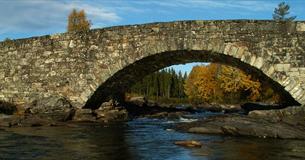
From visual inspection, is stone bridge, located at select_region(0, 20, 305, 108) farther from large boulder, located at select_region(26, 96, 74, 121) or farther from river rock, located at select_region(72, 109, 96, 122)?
river rock, located at select_region(72, 109, 96, 122)

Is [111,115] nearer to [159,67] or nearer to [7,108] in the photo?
[159,67]

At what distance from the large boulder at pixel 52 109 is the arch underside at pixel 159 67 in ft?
3.51

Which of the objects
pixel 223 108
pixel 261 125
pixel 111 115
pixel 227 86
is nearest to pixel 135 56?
pixel 111 115

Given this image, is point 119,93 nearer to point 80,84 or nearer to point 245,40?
point 80,84

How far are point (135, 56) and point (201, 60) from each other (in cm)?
387

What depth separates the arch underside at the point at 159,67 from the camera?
66.2 feet

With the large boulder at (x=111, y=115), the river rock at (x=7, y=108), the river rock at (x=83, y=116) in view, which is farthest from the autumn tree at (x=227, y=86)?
the river rock at (x=7, y=108)

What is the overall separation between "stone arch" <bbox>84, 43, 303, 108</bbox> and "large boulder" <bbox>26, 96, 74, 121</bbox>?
1072mm

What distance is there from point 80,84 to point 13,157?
11.1 m

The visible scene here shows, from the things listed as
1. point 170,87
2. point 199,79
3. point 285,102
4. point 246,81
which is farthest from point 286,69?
point 170,87

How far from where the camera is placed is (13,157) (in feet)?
35.9

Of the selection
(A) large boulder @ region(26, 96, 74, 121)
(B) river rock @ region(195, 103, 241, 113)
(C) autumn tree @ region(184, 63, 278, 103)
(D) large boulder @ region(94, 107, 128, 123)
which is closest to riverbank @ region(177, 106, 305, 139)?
(D) large boulder @ region(94, 107, 128, 123)

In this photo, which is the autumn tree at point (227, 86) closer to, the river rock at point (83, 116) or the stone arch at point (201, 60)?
the stone arch at point (201, 60)

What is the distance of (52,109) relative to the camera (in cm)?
2175
